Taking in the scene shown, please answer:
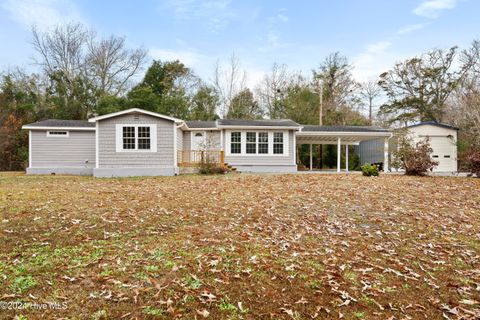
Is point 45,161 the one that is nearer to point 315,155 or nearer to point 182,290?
point 182,290

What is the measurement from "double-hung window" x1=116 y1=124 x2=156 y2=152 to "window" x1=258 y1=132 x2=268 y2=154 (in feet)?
21.0

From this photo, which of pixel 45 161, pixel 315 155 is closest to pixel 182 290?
pixel 45 161

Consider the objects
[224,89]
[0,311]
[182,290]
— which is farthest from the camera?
[224,89]

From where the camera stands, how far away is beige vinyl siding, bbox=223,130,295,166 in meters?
18.5

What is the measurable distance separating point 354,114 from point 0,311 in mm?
33930

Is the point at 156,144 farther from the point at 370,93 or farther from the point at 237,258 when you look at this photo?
the point at 370,93

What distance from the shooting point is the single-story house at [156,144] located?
50.8 feet

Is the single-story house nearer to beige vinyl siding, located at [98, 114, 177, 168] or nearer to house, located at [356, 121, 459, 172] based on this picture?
beige vinyl siding, located at [98, 114, 177, 168]

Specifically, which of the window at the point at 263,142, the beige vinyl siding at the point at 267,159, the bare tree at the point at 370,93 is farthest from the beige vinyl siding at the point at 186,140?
the bare tree at the point at 370,93

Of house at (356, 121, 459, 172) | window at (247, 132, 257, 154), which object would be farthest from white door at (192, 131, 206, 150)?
house at (356, 121, 459, 172)

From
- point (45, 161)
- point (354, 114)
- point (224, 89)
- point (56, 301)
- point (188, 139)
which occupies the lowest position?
point (56, 301)

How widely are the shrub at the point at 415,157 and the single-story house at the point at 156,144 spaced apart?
4019 millimetres

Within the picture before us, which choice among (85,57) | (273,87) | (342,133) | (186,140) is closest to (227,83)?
(273,87)

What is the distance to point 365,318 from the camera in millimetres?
3291
